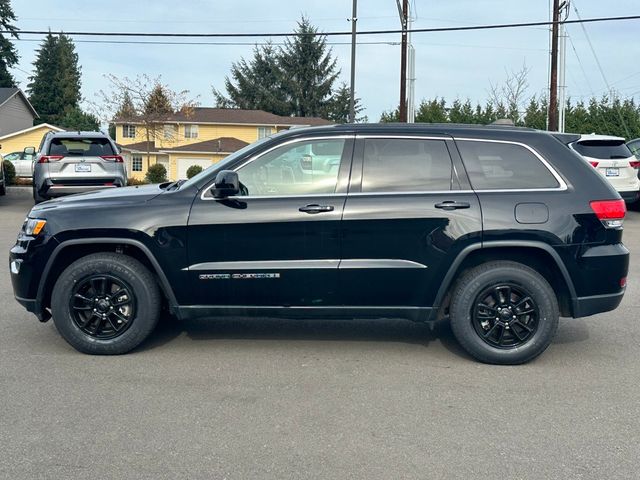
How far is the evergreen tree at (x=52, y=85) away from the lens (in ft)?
279

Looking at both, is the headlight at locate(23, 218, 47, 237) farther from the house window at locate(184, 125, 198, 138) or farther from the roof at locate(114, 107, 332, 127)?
the house window at locate(184, 125, 198, 138)

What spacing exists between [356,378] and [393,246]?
3.34 feet

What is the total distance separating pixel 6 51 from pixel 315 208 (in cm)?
7978

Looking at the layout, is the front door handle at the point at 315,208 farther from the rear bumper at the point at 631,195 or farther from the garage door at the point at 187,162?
the garage door at the point at 187,162

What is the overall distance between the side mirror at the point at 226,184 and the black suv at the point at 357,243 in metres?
0.01

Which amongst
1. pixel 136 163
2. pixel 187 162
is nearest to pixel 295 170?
pixel 187 162

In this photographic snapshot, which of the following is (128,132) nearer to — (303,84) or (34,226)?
(303,84)

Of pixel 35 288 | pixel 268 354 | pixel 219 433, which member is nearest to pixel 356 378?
A: pixel 268 354

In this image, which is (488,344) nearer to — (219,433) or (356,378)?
(356,378)

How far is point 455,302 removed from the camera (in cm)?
521

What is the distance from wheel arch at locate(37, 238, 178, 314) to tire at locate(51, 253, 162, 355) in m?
0.08

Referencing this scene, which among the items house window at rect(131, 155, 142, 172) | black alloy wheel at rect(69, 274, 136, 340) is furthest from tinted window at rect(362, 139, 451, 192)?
house window at rect(131, 155, 142, 172)

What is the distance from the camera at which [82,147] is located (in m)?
14.2

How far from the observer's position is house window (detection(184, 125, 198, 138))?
4991 cm
